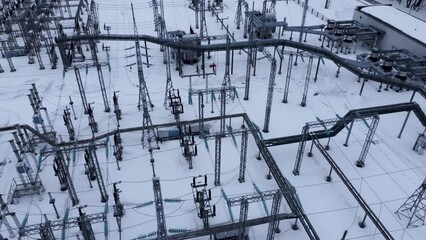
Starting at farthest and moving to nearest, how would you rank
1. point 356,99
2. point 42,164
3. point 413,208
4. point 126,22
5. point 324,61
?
point 126,22, point 324,61, point 356,99, point 42,164, point 413,208

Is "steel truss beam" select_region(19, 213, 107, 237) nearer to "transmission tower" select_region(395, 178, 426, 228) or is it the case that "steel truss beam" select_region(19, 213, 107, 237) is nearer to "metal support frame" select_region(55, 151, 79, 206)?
"metal support frame" select_region(55, 151, 79, 206)

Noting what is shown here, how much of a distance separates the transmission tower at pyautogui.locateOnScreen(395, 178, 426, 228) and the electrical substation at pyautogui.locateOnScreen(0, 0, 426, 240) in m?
0.09

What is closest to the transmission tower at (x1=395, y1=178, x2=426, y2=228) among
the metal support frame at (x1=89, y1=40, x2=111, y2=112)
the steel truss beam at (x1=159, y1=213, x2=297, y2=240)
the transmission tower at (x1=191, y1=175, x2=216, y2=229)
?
the steel truss beam at (x1=159, y1=213, x2=297, y2=240)

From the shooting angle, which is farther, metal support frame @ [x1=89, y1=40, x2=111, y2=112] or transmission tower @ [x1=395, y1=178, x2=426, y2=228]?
metal support frame @ [x1=89, y1=40, x2=111, y2=112]

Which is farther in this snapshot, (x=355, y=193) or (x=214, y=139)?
(x=214, y=139)

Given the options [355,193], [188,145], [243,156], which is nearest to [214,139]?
[188,145]

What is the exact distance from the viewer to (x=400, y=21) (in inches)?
1907

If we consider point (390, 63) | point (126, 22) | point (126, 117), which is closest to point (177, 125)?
point (126, 117)

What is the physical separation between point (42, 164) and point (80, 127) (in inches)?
214

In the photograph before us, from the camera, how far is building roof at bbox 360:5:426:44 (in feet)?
149

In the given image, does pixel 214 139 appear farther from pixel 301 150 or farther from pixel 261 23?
pixel 261 23

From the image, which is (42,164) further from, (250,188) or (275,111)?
(275,111)

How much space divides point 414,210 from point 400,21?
33376mm

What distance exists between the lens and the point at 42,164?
29641 millimetres
